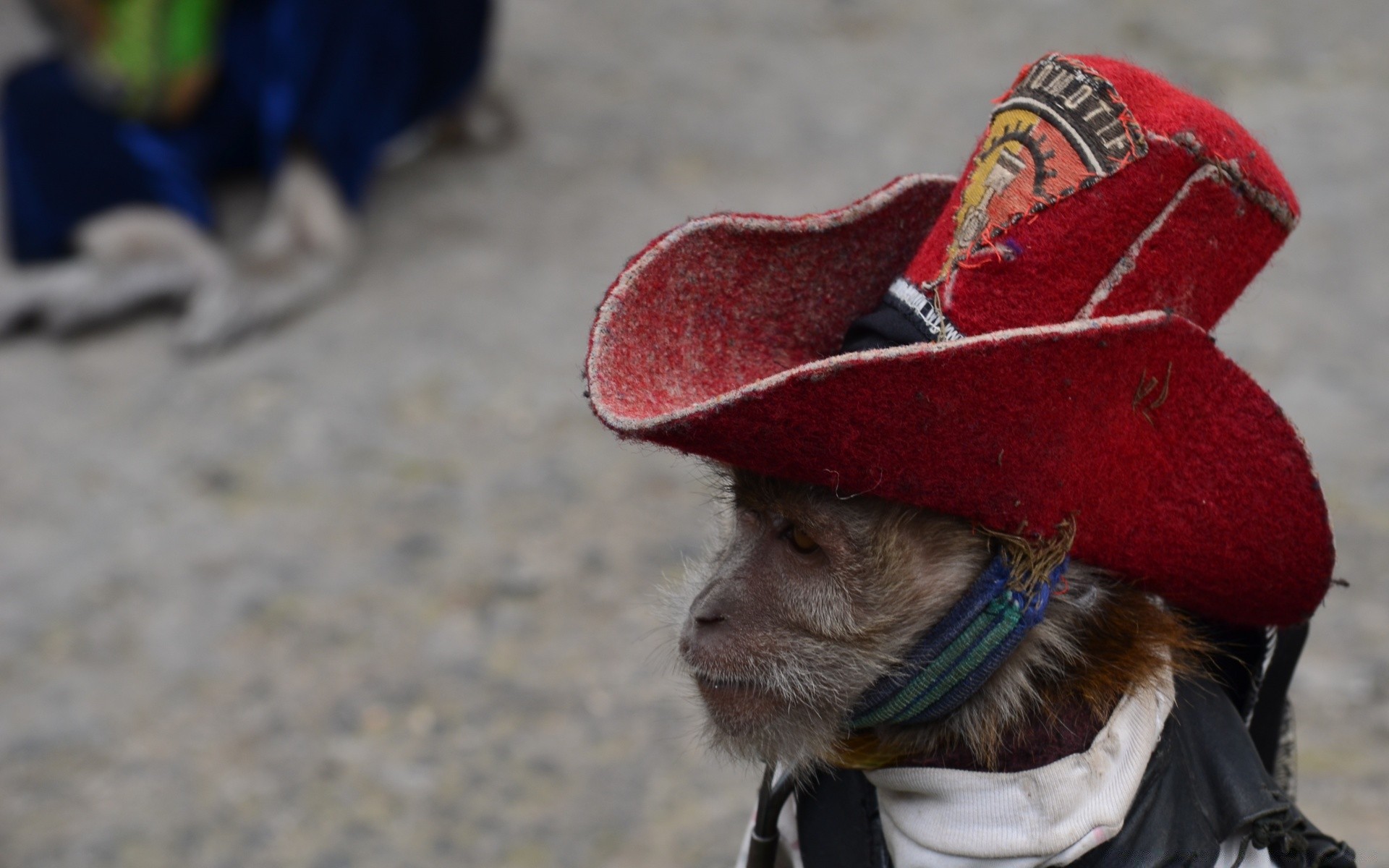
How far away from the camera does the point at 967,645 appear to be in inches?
52.6

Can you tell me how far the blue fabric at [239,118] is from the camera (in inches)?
209

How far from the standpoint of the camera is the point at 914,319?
51.2 inches

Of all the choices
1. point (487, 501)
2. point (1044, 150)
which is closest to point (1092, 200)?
point (1044, 150)

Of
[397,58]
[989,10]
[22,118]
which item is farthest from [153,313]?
[989,10]

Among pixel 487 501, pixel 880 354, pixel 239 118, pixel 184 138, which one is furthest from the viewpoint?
pixel 239 118

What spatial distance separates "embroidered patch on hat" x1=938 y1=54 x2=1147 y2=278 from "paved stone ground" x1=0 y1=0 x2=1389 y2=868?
36.2 inches

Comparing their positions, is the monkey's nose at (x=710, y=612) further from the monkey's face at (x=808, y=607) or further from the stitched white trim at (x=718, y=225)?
the stitched white trim at (x=718, y=225)

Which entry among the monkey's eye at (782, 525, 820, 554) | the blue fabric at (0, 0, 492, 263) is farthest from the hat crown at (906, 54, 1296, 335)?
the blue fabric at (0, 0, 492, 263)

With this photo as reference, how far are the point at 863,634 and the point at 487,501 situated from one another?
2642 mm

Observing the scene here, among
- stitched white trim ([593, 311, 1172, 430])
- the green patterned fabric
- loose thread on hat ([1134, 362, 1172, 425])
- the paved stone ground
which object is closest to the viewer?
stitched white trim ([593, 311, 1172, 430])

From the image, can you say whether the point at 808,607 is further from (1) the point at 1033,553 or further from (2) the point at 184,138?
(2) the point at 184,138

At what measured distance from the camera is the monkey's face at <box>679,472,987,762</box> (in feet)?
4.48

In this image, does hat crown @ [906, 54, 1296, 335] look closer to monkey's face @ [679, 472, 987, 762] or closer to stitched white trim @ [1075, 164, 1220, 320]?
stitched white trim @ [1075, 164, 1220, 320]

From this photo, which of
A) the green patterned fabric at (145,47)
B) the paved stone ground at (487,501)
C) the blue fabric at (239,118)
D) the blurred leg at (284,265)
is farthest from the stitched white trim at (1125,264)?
the green patterned fabric at (145,47)
